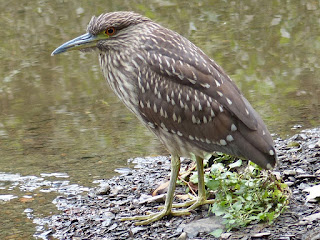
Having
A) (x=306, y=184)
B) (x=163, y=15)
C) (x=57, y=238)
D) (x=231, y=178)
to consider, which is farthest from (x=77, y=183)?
(x=163, y=15)

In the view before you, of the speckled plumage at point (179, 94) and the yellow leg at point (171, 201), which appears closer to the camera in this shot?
the speckled plumage at point (179, 94)

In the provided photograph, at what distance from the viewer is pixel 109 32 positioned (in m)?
5.62

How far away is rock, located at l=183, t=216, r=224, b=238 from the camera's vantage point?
517 centimetres

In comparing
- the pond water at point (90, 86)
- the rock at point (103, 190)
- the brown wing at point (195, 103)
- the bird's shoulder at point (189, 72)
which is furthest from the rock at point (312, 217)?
the pond water at point (90, 86)

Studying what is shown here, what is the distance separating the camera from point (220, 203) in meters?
5.29

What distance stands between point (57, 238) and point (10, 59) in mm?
Result: 5780

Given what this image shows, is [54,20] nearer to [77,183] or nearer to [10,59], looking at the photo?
[10,59]

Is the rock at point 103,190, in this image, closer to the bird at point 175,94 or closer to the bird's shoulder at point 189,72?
the bird at point 175,94

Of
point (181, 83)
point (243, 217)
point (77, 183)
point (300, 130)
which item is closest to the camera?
point (243, 217)

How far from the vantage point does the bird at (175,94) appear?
17.3ft

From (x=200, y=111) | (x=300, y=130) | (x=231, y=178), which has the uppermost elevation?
(x=200, y=111)

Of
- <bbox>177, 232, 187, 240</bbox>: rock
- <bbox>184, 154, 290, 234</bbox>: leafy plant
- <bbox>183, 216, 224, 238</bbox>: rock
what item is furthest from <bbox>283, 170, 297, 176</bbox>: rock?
<bbox>177, 232, 187, 240</bbox>: rock

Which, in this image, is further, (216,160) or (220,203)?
(216,160)

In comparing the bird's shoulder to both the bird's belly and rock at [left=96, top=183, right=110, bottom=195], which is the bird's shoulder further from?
rock at [left=96, top=183, right=110, bottom=195]
